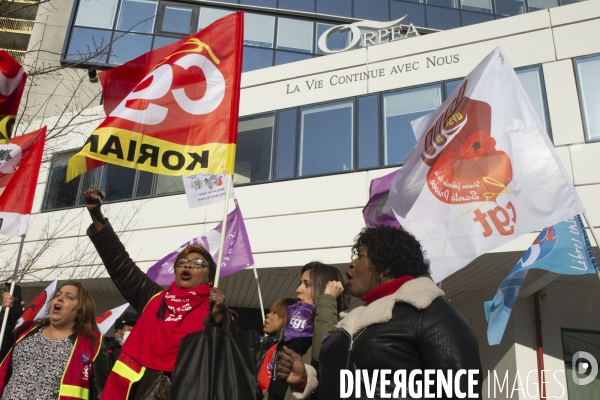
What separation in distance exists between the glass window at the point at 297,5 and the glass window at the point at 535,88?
1105 centimetres

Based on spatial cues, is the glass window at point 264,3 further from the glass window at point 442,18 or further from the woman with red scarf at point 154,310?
the woman with red scarf at point 154,310

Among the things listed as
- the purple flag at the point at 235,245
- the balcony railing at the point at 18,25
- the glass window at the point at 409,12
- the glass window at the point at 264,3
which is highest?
the balcony railing at the point at 18,25

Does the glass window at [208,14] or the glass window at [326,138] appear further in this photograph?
the glass window at [208,14]

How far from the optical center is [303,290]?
4.11 m

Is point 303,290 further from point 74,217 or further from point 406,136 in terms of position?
point 74,217

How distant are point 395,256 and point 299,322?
117 centimetres

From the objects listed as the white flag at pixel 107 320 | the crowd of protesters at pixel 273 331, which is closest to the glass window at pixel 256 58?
the white flag at pixel 107 320

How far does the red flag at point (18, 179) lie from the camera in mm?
5773

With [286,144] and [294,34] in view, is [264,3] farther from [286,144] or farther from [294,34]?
[286,144]

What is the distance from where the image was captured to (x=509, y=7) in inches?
866

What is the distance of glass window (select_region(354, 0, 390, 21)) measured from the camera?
2102 centimetres

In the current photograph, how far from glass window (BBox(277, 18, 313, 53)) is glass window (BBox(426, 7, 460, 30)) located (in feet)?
14.1

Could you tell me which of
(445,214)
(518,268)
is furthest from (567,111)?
(445,214)

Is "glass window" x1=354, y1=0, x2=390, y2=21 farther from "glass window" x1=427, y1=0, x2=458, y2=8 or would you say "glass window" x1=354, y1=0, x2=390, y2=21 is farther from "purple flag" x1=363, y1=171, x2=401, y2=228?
"purple flag" x1=363, y1=171, x2=401, y2=228
